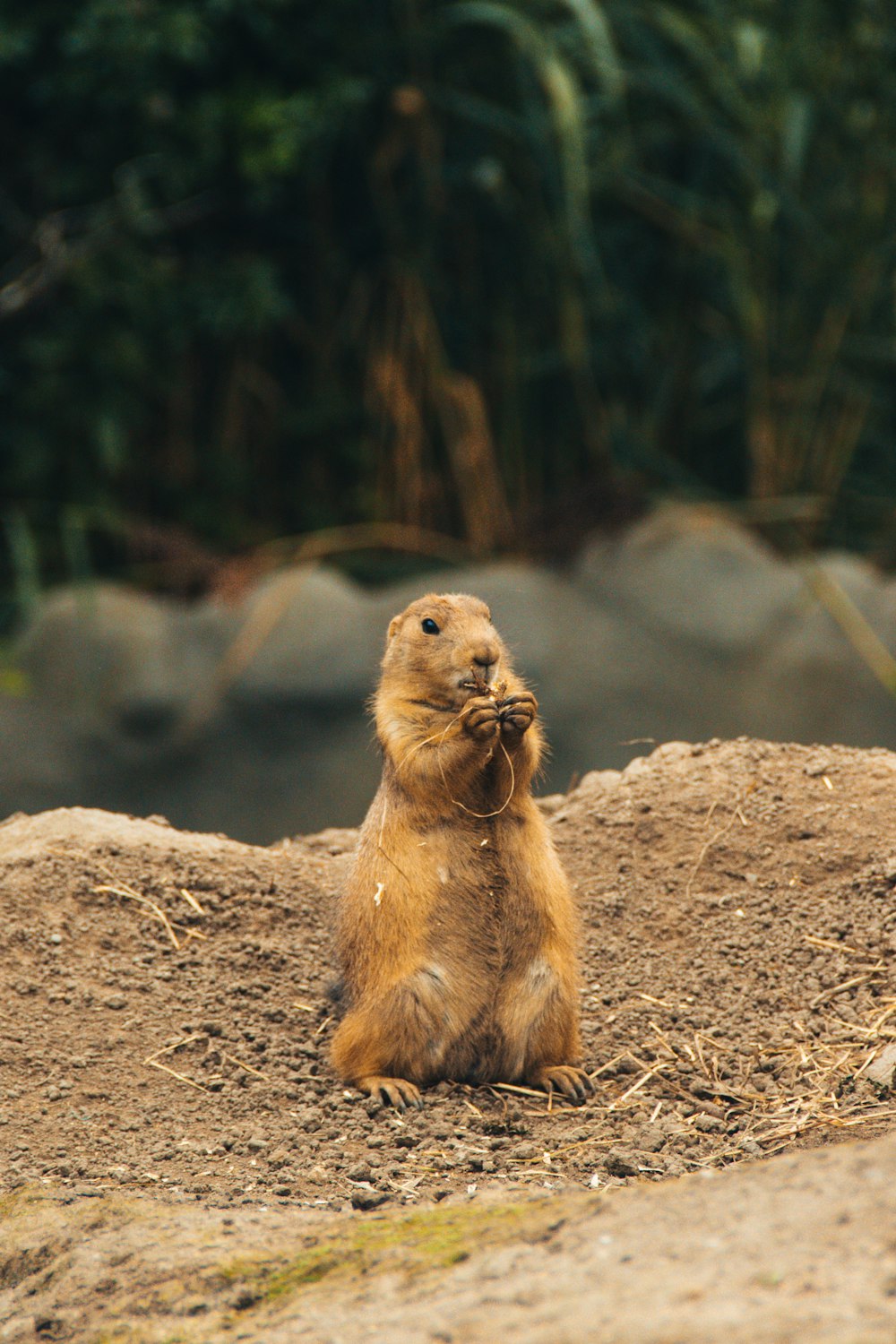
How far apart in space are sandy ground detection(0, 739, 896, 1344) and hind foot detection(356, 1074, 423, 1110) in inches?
1.7

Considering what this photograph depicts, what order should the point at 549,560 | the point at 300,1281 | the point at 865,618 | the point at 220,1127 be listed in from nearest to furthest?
the point at 300,1281, the point at 220,1127, the point at 865,618, the point at 549,560

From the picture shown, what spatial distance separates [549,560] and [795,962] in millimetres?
3992

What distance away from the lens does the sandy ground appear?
2113 mm

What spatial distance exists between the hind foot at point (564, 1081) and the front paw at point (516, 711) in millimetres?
824

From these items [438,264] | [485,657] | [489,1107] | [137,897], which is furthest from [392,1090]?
[438,264]

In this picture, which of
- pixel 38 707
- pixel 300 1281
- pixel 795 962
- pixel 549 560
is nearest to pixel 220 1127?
Answer: pixel 300 1281

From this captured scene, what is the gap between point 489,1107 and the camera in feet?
11.6

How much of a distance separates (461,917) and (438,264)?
5448 mm

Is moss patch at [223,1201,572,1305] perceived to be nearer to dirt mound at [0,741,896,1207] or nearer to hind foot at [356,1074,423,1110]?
dirt mound at [0,741,896,1207]

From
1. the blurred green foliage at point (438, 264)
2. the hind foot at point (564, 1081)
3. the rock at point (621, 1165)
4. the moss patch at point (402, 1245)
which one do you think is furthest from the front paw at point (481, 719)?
the blurred green foliage at point (438, 264)

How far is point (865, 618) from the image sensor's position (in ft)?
23.8

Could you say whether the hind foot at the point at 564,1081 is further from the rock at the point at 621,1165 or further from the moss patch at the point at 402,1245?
the moss patch at the point at 402,1245

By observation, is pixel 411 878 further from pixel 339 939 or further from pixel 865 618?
pixel 865 618

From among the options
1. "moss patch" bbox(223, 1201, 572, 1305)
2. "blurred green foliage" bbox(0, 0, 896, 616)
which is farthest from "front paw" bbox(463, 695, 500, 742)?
"blurred green foliage" bbox(0, 0, 896, 616)
